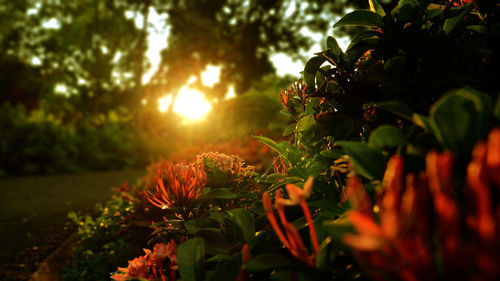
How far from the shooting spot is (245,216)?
972mm

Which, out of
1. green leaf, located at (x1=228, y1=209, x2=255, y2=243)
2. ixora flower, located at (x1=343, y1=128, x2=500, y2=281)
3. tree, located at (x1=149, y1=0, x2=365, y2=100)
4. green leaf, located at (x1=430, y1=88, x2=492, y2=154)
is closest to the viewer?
ixora flower, located at (x1=343, y1=128, x2=500, y2=281)

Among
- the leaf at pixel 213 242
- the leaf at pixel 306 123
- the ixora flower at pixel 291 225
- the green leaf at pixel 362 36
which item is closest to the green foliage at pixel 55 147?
the leaf at pixel 213 242

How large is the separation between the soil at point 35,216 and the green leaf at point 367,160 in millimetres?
3196

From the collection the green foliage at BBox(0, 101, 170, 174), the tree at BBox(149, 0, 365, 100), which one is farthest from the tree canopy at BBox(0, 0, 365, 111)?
the green foliage at BBox(0, 101, 170, 174)

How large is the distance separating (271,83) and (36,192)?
1987cm

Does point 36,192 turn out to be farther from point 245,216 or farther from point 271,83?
point 271,83

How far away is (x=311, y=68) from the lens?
1.16 m

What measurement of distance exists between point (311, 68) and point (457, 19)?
468 millimetres

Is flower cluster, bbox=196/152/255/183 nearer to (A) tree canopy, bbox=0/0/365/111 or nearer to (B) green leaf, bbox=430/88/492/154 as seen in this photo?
(B) green leaf, bbox=430/88/492/154

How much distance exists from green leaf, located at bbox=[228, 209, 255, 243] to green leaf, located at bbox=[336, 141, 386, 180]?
0.38 metres

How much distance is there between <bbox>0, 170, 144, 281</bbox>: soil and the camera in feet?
10.4

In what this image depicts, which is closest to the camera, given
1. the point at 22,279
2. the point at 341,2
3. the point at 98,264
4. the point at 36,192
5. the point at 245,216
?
the point at 245,216

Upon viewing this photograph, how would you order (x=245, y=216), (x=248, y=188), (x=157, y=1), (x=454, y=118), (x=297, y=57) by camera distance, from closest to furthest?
(x=454, y=118) < (x=245, y=216) < (x=248, y=188) < (x=157, y=1) < (x=297, y=57)

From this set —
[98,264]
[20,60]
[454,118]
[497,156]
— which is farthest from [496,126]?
[20,60]
